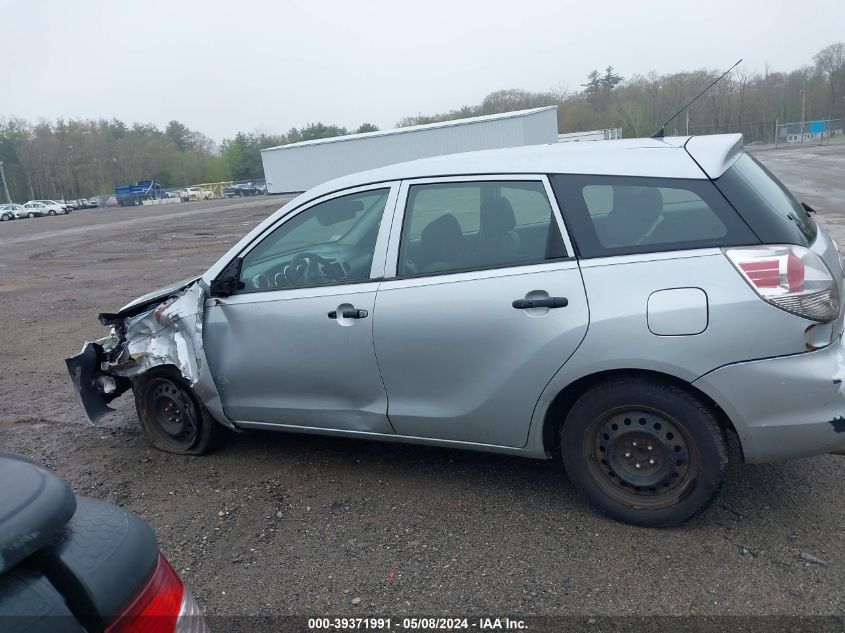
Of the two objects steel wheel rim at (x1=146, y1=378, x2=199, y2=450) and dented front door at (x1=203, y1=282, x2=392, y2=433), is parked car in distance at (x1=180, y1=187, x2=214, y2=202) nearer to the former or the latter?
steel wheel rim at (x1=146, y1=378, x2=199, y2=450)

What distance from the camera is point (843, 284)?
316cm

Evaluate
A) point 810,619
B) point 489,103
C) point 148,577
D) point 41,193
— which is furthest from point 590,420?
point 41,193

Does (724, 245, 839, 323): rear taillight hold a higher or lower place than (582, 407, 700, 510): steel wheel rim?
higher

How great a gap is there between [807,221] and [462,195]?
1766mm

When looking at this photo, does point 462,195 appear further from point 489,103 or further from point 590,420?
point 489,103

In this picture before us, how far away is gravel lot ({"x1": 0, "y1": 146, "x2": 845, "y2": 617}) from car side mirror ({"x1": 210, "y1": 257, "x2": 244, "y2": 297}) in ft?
3.76

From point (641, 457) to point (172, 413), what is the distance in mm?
3069

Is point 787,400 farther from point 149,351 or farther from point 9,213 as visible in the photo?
point 9,213

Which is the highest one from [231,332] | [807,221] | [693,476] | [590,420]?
[807,221]

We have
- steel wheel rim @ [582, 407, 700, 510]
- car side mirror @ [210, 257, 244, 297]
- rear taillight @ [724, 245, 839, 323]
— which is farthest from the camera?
car side mirror @ [210, 257, 244, 297]

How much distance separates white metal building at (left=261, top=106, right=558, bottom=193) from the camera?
128ft

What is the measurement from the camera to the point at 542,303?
310 centimetres

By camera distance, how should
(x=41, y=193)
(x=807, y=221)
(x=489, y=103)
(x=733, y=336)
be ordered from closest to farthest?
(x=733, y=336) → (x=807, y=221) → (x=489, y=103) → (x=41, y=193)

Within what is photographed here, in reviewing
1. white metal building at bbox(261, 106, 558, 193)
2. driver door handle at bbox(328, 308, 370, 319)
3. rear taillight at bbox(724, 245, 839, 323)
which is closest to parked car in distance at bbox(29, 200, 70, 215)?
white metal building at bbox(261, 106, 558, 193)
